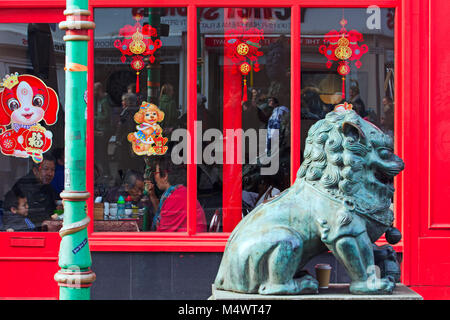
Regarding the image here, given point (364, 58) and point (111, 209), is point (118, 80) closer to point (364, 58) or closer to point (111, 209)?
point (111, 209)

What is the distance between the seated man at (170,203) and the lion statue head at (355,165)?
3.13 meters

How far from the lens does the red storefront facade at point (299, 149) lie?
8.07 metres

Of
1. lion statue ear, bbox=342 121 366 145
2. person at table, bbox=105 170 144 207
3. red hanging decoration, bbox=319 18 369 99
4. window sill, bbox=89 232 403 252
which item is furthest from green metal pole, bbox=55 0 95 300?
red hanging decoration, bbox=319 18 369 99

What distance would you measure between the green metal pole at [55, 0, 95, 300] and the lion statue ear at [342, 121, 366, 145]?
6.47 ft

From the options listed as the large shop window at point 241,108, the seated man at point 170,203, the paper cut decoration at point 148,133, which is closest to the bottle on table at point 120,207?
the seated man at point 170,203

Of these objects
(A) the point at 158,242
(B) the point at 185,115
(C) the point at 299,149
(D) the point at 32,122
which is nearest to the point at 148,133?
(B) the point at 185,115

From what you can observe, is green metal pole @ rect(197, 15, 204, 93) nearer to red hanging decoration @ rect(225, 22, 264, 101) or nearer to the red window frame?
the red window frame

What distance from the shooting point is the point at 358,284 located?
5.25m

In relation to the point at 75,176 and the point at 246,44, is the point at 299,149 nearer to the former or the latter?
the point at 246,44

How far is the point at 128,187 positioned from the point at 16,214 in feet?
4.15

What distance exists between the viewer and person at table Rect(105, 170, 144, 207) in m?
8.35

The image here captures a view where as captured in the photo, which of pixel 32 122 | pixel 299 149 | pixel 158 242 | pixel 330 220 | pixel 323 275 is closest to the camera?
pixel 330 220

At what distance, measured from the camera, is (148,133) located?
838 cm

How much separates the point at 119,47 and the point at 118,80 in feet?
1.15
